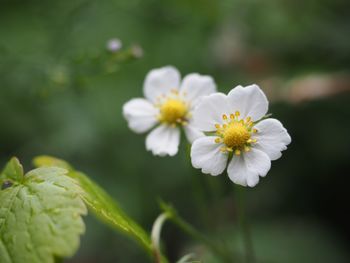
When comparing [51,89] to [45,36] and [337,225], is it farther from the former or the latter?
[337,225]

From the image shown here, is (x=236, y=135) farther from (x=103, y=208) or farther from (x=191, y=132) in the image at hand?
(x=103, y=208)

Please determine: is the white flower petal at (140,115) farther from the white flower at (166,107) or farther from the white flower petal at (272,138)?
the white flower petal at (272,138)

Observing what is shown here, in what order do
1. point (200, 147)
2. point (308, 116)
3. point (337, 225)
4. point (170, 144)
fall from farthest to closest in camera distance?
point (308, 116)
point (337, 225)
point (170, 144)
point (200, 147)

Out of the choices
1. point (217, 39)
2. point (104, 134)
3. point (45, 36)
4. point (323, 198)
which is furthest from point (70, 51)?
point (323, 198)

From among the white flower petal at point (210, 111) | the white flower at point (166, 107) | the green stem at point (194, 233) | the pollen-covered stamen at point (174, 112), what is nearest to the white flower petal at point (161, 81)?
the white flower at point (166, 107)

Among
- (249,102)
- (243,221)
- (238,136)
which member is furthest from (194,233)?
(249,102)

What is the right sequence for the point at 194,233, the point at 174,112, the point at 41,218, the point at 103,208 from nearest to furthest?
the point at 41,218 → the point at 103,208 → the point at 194,233 → the point at 174,112

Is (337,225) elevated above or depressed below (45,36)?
below
